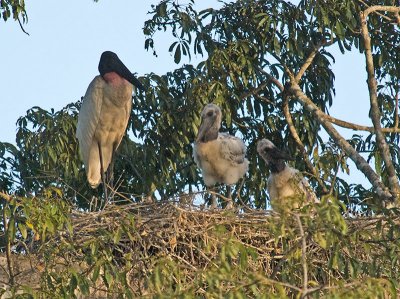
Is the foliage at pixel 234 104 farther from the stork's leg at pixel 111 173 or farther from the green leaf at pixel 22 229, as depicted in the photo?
the green leaf at pixel 22 229

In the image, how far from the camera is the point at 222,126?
10844 mm

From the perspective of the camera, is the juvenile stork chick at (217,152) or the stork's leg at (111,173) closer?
the juvenile stork chick at (217,152)

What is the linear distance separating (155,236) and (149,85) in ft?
8.65

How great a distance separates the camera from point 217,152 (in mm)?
9828

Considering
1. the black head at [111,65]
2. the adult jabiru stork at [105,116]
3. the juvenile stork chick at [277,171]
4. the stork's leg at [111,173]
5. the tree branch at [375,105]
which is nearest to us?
the juvenile stork chick at [277,171]

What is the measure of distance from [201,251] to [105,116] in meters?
3.96

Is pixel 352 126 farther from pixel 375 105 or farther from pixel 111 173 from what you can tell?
pixel 111 173

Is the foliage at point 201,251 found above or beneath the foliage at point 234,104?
beneath

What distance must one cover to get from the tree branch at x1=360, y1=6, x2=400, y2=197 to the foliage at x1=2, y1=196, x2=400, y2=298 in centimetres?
131

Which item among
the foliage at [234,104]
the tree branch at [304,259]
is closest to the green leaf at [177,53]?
the foliage at [234,104]

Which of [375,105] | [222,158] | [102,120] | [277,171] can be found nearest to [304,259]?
[277,171]

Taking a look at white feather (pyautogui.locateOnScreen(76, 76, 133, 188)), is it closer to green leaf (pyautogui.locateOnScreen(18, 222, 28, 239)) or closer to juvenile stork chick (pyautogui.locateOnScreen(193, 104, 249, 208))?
juvenile stork chick (pyautogui.locateOnScreen(193, 104, 249, 208))

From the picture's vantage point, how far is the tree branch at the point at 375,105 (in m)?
9.48

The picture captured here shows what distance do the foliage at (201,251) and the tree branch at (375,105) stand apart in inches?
51.5
